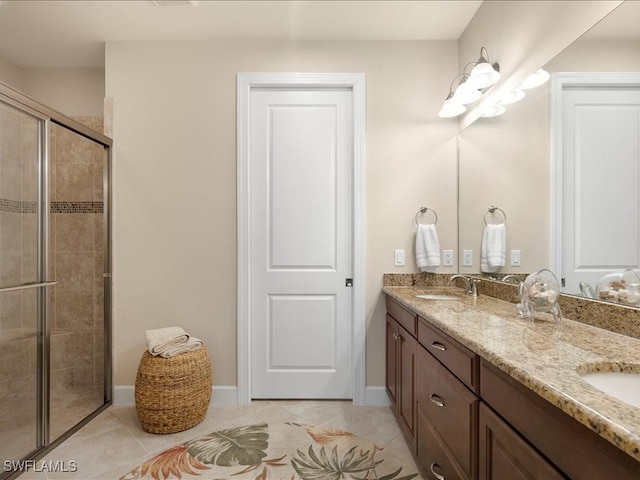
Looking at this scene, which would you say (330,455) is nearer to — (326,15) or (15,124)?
(15,124)

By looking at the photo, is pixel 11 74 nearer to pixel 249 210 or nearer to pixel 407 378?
pixel 249 210

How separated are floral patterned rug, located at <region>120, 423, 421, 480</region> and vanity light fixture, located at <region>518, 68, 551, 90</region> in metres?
2.00

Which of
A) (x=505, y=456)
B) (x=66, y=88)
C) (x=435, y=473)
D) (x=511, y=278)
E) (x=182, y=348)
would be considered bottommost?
(x=435, y=473)

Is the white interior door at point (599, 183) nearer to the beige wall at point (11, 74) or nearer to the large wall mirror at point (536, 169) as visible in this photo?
the large wall mirror at point (536, 169)

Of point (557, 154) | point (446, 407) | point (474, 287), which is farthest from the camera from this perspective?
point (474, 287)

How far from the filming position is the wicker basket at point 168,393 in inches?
74.7

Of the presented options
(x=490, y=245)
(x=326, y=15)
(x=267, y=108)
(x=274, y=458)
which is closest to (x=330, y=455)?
(x=274, y=458)

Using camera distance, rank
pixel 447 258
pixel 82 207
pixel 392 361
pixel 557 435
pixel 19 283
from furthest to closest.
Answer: pixel 447 258, pixel 82 207, pixel 392 361, pixel 19 283, pixel 557 435

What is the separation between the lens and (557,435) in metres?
0.67

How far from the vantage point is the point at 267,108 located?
7.73ft

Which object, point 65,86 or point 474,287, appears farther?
point 65,86

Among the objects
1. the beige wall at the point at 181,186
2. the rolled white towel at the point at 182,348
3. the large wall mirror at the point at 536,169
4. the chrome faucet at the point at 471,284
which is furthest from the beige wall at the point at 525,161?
the rolled white towel at the point at 182,348

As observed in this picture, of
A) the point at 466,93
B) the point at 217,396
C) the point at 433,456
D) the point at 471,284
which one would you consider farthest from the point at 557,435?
the point at 217,396

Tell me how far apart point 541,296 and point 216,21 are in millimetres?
2482
